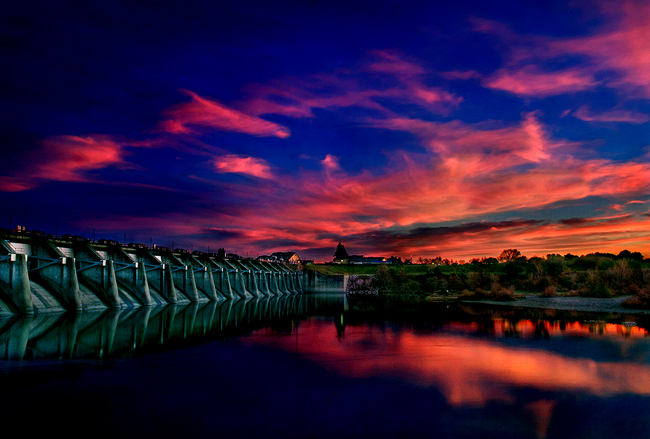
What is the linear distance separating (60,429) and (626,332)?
33882mm

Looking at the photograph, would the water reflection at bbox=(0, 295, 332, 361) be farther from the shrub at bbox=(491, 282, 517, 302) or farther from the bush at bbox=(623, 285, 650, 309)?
the shrub at bbox=(491, 282, 517, 302)

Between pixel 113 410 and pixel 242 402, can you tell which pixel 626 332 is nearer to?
pixel 242 402

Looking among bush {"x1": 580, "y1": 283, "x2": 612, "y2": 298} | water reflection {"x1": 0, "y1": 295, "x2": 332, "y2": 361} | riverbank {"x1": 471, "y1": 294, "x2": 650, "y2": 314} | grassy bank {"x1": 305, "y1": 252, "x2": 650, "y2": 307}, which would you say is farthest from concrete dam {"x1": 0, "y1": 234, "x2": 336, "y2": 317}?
bush {"x1": 580, "y1": 283, "x2": 612, "y2": 298}

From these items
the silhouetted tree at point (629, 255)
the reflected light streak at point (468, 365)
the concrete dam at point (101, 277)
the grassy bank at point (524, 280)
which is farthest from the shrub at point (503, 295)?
the silhouetted tree at point (629, 255)

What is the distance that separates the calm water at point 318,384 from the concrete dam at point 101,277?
576 centimetres

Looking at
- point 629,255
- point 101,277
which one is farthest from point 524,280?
point 101,277

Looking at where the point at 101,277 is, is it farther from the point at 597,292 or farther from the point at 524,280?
the point at 524,280

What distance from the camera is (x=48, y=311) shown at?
3472 centimetres

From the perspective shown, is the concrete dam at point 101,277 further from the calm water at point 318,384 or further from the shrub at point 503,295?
the shrub at point 503,295

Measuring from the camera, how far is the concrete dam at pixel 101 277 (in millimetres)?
32531

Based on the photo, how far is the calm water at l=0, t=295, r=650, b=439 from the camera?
33.4 ft

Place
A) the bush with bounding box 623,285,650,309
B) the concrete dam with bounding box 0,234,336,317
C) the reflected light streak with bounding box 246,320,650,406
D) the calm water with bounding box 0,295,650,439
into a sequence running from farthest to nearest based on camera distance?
the bush with bounding box 623,285,650,309, the concrete dam with bounding box 0,234,336,317, the reflected light streak with bounding box 246,320,650,406, the calm water with bounding box 0,295,650,439

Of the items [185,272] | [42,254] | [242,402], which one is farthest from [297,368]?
[185,272]

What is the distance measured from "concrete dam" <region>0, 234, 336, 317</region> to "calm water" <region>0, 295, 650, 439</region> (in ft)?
18.9
